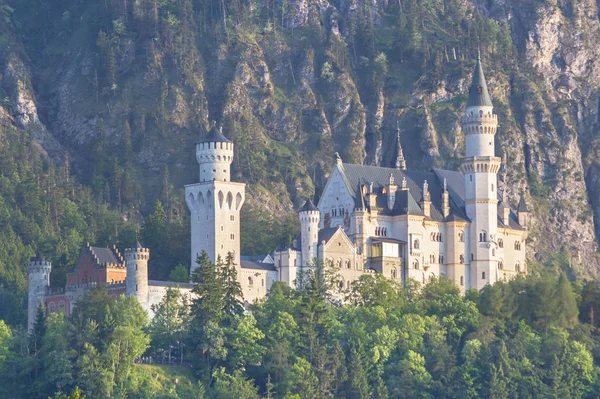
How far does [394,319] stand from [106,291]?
24.3 meters

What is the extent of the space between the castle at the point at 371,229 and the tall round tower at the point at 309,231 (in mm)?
83

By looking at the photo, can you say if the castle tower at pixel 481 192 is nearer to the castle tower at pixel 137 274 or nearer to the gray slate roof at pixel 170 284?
the gray slate roof at pixel 170 284

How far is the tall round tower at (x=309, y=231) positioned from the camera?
169125 mm

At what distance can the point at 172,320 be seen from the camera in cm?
15700

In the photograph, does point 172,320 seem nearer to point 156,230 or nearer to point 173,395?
point 173,395

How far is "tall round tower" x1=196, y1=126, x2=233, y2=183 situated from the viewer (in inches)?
6570

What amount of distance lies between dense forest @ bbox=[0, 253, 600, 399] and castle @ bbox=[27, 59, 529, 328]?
2633 millimetres

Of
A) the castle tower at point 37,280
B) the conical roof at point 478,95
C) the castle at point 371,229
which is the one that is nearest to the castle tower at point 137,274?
the castle at point 371,229

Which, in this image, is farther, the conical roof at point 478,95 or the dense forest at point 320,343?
the conical roof at point 478,95

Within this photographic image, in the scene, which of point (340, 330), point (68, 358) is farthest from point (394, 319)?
point (68, 358)

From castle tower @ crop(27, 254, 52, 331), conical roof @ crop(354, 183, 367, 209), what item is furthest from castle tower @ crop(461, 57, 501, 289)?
castle tower @ crop(27, 254, 52, 331)

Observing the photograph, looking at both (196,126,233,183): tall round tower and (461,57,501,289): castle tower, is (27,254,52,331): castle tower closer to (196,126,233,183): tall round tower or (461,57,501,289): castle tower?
(196,126,233,183): tall round tower

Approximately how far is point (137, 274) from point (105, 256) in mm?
7532

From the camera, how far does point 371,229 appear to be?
581 ft
